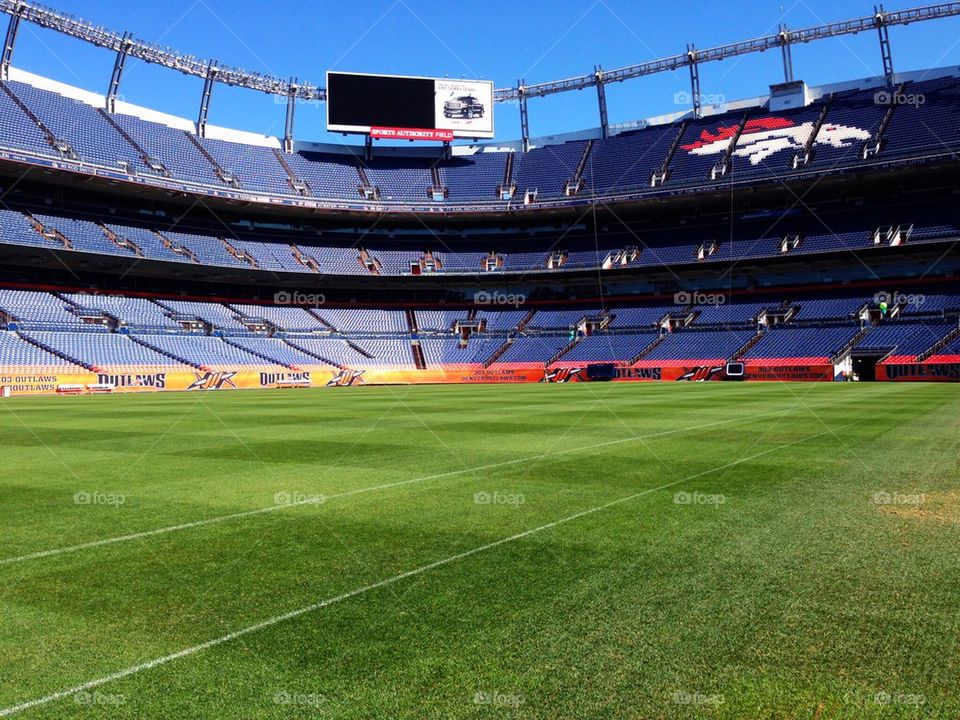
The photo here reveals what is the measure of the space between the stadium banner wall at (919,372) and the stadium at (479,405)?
13.3 inches

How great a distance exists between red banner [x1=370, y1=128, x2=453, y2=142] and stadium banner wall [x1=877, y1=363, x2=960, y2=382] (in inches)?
1817

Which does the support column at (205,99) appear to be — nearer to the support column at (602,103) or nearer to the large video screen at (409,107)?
the large video screen at (409,107)

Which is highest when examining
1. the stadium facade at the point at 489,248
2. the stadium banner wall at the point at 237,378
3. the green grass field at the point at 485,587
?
the stadium facade at the point at 489,248

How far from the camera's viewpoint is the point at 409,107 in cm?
7262

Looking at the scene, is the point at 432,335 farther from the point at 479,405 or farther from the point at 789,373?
the point at 479,405

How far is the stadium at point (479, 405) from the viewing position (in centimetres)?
425

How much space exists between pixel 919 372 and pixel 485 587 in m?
50.3

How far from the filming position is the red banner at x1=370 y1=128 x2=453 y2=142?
72.6m

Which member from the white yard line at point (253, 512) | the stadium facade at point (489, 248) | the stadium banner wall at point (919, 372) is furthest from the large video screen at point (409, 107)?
the white yard line at point (253, 512)

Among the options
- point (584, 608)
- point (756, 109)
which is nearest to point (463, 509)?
point (584, 608)

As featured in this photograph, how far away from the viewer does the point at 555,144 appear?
7912 centimetres

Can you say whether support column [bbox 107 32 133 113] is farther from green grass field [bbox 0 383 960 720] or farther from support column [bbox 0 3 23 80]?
green grass field [bbox 0 383 960 720]

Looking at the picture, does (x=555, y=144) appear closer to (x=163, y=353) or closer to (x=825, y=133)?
(x=825, y=133)

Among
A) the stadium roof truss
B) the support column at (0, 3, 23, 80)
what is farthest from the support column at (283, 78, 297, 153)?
the support column at (0, 3, 23, 80)
